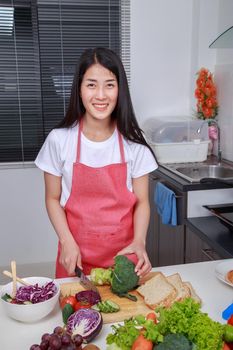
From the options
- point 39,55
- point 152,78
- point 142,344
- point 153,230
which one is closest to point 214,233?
point 153,230

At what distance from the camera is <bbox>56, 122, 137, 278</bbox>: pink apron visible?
4.24 ft

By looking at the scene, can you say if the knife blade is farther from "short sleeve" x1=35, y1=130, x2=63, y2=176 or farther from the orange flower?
the orange flower

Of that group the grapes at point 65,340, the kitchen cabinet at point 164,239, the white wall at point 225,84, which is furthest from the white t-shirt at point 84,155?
the white wall at point 225,84

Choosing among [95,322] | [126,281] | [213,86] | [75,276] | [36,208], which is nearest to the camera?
[95,322]

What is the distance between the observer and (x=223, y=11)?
2633 millimetres

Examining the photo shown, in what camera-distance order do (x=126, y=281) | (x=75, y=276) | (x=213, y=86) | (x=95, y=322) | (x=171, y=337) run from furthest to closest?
1. (x=213, y=86)
2. (x=75, y=276)
3. (x=126, y=281)
4. (x=95, y=322)
5. (x=171, y=337)

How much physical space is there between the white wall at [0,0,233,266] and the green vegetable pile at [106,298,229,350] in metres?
2.14

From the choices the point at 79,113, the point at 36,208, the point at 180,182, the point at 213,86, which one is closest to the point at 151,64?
the point at 213,86

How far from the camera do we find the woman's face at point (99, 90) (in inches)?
45.7

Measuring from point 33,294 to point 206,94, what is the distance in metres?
2.08

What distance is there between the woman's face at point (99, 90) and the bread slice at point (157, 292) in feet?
1.73

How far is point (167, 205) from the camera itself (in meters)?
2.13

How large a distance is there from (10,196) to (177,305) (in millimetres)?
2274

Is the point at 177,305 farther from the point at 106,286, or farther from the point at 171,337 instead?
the point at 106,286
